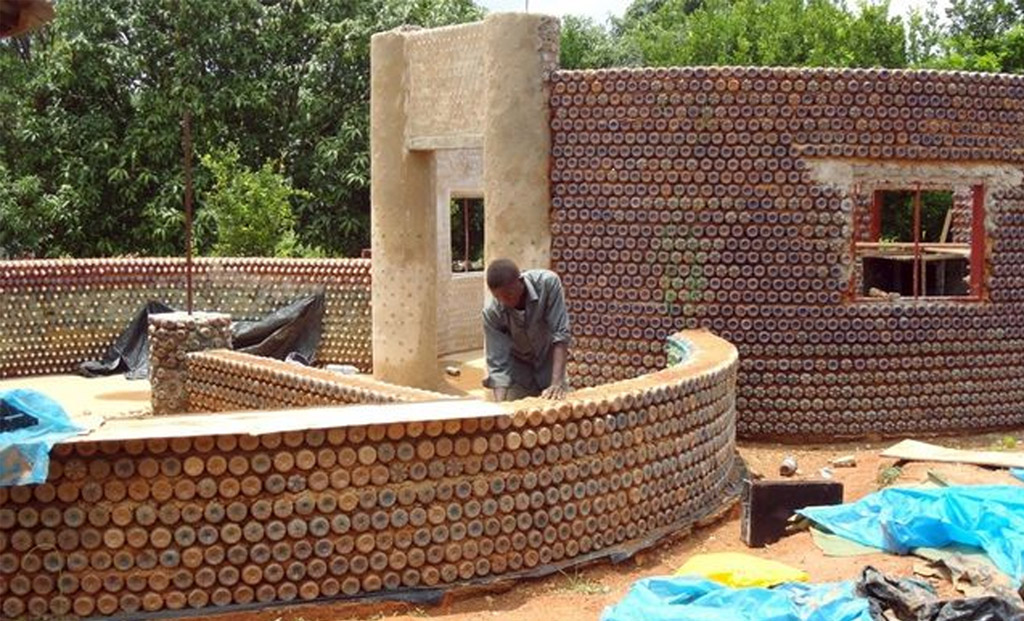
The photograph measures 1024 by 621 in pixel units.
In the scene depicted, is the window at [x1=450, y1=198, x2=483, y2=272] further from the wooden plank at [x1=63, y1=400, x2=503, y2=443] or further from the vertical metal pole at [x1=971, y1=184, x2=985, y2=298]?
the wooden plank at [x1=63, y1=400, x2=503, y2=443]

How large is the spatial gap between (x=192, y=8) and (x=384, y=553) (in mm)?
19027

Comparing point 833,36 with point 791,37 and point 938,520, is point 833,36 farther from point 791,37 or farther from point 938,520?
point 938,520

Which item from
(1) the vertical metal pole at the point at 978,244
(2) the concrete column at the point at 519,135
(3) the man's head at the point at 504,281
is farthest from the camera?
(1) the vertical metal pole at the point at 978,244

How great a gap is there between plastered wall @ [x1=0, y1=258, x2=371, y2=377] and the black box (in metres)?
9.43

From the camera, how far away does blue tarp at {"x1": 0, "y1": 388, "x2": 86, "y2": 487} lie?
5172 mm

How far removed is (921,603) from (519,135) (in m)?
6.63

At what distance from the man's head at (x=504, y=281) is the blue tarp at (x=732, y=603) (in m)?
1.99

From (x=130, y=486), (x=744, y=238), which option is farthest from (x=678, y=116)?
(x=130, y=486)

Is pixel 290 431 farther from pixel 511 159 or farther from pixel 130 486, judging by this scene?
pixel 511 159

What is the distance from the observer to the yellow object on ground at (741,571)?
573 cm

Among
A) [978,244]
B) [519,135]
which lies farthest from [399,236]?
[978,244]

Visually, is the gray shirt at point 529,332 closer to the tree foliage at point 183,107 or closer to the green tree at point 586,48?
the tree foliage at point 183,107

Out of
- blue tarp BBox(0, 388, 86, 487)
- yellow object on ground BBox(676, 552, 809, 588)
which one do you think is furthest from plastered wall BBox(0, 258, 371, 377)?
yellow object on ground BBox(676, 552, 809, 588)

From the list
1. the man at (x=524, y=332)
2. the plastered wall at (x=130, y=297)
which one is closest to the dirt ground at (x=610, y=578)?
the man at (x=524, y=332)
